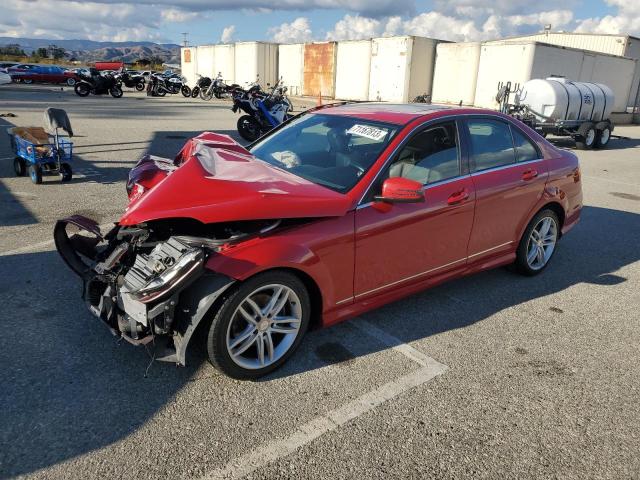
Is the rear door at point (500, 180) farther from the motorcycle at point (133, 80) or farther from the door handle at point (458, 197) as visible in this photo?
the motorcycle at point (133, 80)

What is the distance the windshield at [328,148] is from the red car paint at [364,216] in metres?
0.12

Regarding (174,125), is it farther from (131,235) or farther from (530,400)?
(530,400)

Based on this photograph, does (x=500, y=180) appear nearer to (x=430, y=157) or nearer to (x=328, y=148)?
(x=430, y=157)

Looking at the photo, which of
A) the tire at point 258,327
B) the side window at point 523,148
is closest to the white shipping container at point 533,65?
the side window at point 523,148

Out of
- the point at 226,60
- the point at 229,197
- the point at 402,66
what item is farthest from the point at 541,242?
the point at 226,60

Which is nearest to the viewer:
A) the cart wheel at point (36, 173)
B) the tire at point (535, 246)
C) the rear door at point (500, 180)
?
the rear door at point (500, 180)

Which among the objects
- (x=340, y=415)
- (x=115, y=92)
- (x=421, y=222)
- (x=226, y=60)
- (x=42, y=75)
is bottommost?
(x=340, y=415)

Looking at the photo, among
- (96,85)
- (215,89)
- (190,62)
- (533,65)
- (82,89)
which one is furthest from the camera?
(190,62)

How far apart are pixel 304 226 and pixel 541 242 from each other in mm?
2944

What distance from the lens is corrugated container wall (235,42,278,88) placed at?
126 feet

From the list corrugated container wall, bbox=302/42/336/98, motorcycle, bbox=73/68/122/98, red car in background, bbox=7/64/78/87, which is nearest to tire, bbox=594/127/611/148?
corrugated container wall, bbox=302/42/336/98

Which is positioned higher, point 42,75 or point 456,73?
point 456,73

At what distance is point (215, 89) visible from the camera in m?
29.3

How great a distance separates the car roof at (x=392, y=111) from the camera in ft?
12.9
